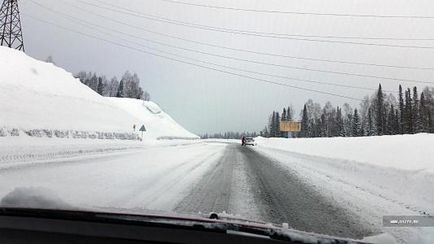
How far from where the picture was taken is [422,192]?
10547 millimetres

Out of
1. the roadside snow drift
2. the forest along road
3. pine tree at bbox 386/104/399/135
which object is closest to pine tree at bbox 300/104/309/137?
pine tree at bbox 386/104/399/135

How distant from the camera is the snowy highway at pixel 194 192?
8.04m

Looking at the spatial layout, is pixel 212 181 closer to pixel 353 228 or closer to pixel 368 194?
pixel 368 194

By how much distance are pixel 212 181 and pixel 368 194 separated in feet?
14.0

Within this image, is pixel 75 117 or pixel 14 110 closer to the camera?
pixel 14 110

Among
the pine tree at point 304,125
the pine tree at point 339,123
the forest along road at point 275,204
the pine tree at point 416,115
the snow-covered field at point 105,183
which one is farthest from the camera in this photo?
the pine tree at point 304,125

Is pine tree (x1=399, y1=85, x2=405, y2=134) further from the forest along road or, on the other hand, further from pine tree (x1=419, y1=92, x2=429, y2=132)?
the forest along road

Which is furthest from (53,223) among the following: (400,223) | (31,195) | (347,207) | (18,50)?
(18,50)

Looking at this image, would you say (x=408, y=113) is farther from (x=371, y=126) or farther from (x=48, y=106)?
(x=48, y=106)

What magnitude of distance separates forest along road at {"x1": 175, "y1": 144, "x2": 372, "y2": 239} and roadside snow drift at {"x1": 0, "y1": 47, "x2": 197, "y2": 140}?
794 inches

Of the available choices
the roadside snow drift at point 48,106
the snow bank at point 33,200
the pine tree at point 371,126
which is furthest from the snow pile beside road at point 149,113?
the snow bank at point 33,200

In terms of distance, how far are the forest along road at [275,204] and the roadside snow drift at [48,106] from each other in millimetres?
20166

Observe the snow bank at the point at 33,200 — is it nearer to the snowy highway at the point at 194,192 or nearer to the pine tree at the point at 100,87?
the snowy highway at the point at 194,192

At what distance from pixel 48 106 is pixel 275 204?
44385 mm
